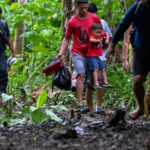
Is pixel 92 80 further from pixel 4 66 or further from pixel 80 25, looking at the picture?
pixel 4 66

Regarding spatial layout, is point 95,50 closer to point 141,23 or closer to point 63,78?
point 63,78

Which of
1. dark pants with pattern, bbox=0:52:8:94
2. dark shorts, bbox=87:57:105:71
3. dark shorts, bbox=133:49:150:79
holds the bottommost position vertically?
dark pants with pattern, bbox=0:52:8:94

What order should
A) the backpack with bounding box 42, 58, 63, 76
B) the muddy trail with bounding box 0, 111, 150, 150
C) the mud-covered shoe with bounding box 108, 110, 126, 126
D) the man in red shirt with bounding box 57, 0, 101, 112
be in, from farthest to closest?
the man in red shirt with bounding box 57, 0, 101, 112, the backpack with bounding box 42, 58, 63, 76, the mud-covered shoe with bounding box 108, 110, 126, 126, the muddy trail with bounding box 0, 111, 150, 150

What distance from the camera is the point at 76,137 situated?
185 inches

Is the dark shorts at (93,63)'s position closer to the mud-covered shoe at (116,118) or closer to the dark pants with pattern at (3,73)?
the dark pants with pattern at (3,73)

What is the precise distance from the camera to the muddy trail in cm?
426

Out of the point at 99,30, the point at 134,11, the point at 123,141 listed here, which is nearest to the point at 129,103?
the point at 99,30

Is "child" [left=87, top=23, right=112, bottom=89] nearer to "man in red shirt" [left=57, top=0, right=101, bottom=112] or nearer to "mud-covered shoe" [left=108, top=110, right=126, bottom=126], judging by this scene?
"man in red shirt" [left=57, top=0, right=101, bottom=112]

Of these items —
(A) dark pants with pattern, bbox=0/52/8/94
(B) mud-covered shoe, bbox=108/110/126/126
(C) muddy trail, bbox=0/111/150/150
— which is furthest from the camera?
(A) dark pants with pattern, bbox=0/52/8/94

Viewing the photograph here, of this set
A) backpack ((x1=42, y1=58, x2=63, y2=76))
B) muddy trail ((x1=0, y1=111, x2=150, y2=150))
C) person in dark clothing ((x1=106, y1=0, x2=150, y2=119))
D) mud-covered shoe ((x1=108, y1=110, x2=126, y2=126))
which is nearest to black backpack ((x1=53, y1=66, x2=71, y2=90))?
backpack ((x1=42, y1=58, x2=63, y2=76))

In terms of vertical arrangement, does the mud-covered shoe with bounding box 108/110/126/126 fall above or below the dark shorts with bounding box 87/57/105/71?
below

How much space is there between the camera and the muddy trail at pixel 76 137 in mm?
4258

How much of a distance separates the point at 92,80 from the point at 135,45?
2.71 m

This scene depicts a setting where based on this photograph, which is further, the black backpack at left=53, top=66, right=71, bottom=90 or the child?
the black backpack at left=53, top=66, right=71, bottom=90
